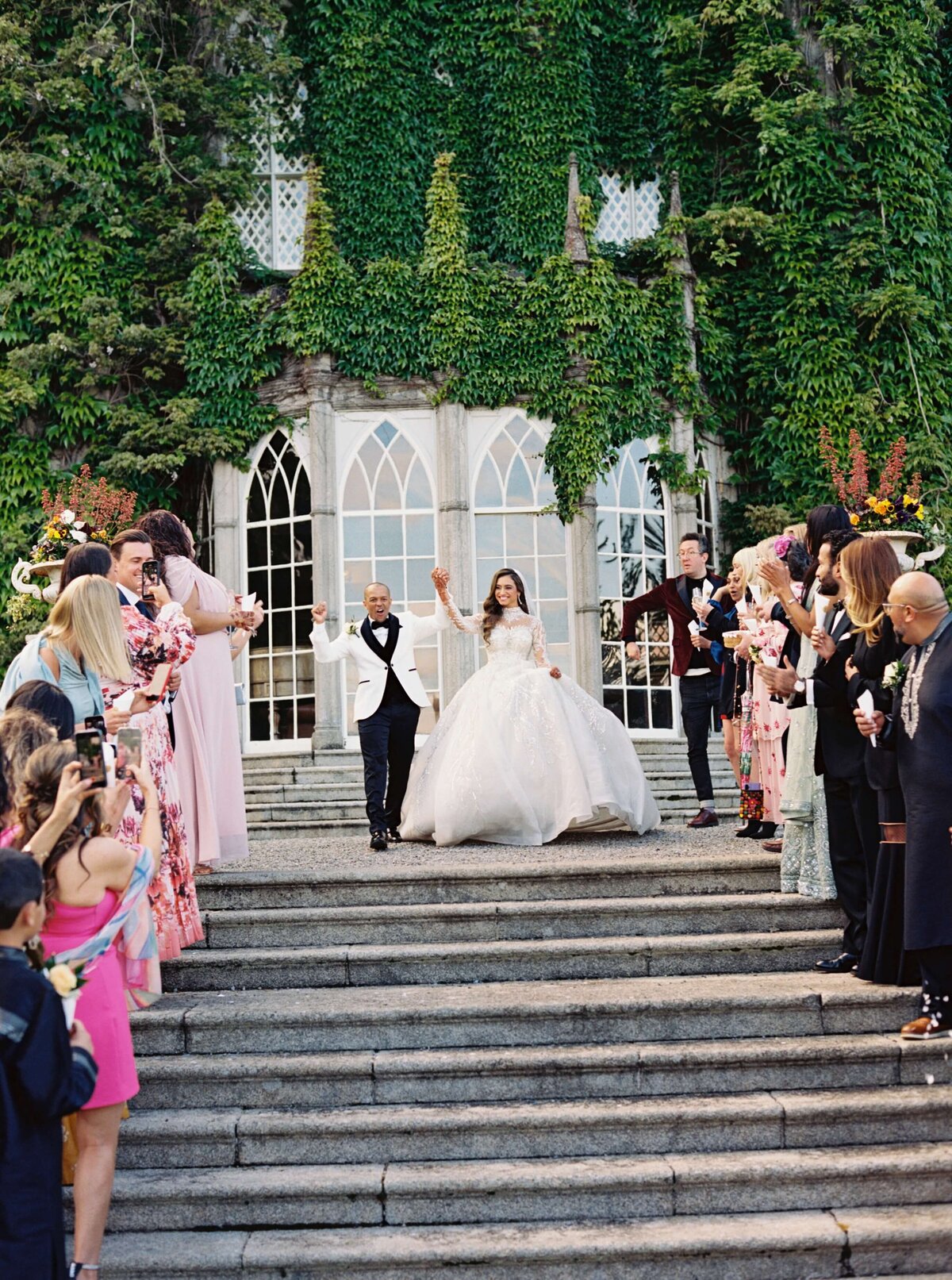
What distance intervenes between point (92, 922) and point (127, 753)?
55 cm

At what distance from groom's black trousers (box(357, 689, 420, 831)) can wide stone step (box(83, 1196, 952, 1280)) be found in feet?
14.1

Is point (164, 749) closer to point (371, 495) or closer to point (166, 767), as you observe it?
point (166, 767)

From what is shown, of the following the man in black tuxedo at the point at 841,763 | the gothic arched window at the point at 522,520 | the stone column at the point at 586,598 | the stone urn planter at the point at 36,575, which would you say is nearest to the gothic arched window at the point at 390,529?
the gothic arched window at the point at 522,520

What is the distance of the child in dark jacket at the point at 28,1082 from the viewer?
3.64 meters

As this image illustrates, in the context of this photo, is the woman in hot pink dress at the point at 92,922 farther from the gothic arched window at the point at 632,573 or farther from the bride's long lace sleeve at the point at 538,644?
the gothic arched window at the point at 632,573

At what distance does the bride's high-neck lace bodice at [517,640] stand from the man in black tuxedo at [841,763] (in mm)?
3220

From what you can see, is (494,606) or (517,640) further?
(494,606)

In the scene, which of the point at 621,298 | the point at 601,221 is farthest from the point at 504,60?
the point at 621,298

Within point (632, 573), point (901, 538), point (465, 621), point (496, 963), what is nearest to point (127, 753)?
point (496, 963)

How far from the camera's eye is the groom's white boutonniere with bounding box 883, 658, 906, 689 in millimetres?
5883

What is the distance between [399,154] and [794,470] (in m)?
5.49

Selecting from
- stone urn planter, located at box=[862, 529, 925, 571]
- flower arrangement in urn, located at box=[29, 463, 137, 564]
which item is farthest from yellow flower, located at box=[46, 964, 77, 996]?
flower arrangement in urn, located at box=[29, 463, 137, 564]

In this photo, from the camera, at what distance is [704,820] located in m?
9.91

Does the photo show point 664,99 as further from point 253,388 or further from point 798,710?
point 798,710
